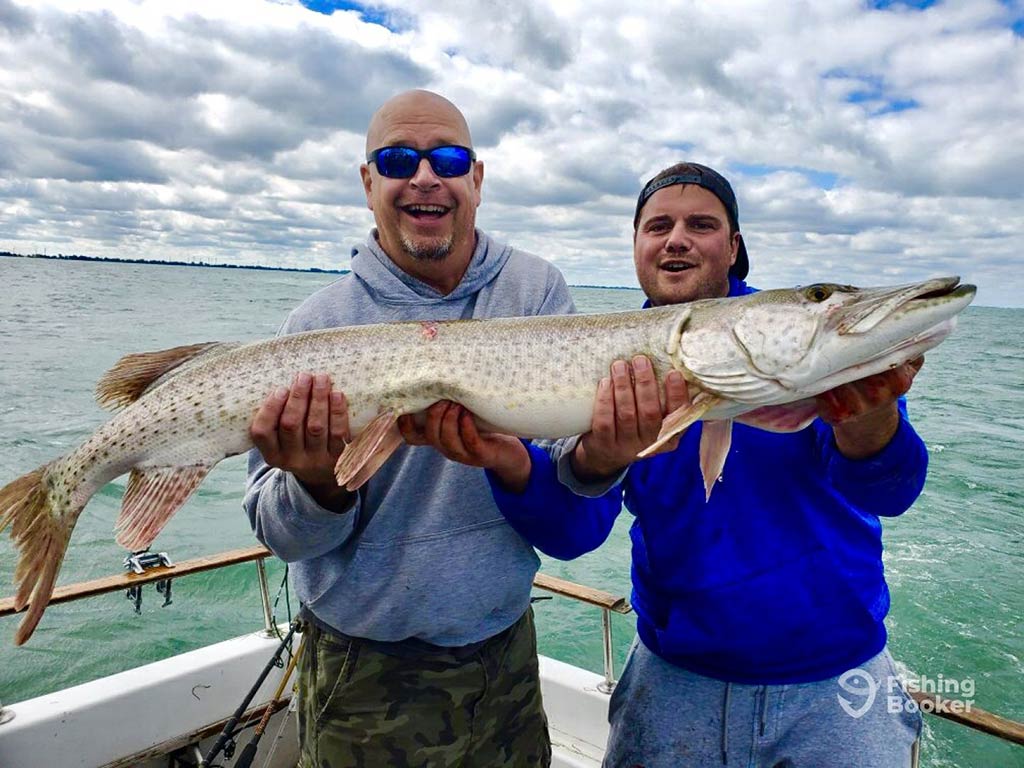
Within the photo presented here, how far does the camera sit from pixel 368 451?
94.4 inches

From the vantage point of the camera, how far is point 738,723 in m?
2.52

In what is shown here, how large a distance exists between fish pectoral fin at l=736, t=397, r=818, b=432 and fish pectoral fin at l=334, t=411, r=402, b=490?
1.24 m

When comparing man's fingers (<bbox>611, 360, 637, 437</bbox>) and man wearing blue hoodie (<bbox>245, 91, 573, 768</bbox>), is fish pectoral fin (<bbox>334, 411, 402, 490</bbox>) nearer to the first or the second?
man wearing blue hoodie (<bbox>245, 91, 573, 768</bbox>)

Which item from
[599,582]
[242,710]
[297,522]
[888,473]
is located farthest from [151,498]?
[599,582]

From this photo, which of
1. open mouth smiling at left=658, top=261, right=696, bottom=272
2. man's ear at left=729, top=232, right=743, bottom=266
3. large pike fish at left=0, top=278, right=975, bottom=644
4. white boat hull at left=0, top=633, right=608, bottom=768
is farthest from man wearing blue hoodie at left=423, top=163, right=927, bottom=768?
white boat hull at left=0, top=633, right=608, bottom=768

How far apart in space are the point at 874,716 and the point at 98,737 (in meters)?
3.51

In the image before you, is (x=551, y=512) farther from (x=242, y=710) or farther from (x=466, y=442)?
(x=242, y=710)

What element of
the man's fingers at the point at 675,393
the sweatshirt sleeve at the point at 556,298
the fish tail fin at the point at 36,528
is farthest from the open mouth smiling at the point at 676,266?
the fish tail fin at the point at 36,528

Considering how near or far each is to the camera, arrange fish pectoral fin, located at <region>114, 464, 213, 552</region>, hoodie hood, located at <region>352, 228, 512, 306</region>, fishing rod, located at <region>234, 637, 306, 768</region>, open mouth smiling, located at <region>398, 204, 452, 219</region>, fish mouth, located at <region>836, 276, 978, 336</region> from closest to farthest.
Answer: fish mouth, located at <region>836, 276, 978, 336</region>, fish pectoral fin, located at <region>114, 464, 213, 552</region>, open mouth smiling, located at <region>398, 204, 452, 219</region>, hoodie hood, located at <region>352, 228, 512, 306</region>, fishing rod, located at <region>234, 637, 306, 768</region>

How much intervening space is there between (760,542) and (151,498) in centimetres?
225

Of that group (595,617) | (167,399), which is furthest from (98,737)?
(595,617)

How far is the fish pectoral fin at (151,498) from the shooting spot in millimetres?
2621

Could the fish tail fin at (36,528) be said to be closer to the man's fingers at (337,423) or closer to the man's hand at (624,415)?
the man's fingers at (337,423)

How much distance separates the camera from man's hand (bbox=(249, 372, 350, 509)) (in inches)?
97.3
